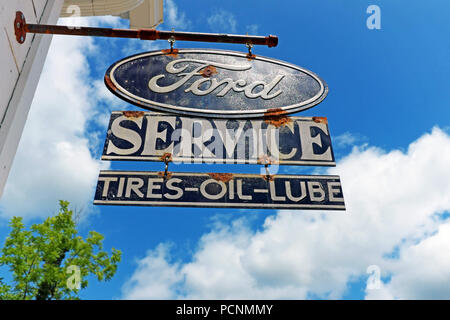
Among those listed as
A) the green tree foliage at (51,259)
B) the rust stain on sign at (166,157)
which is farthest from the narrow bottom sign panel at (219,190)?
the green tree foliage at (51,259)

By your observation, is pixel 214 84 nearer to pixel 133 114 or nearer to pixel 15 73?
pixel 133 114

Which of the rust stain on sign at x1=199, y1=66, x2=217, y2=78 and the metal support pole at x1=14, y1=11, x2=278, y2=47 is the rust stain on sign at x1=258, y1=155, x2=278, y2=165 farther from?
the rust stain on sign at x1=199, y1=66, x2=217, y2=78

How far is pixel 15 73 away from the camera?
2.44 meters

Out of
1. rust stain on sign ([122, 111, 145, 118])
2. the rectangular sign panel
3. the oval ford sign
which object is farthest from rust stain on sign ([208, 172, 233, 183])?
rust stain on sign ([122, 111, 145, 118])

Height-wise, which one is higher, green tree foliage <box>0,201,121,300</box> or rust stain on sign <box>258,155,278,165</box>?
green tree foliage <box>0,201,121,300</box>

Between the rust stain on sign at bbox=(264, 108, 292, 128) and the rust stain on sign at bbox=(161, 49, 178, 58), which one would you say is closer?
the rust stain on sign at bbox=(264, 108, 292, 128)

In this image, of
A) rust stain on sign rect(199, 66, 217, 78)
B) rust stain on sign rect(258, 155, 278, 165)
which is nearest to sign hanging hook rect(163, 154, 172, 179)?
rust stain on sign rect(258, 155, 278, 165)

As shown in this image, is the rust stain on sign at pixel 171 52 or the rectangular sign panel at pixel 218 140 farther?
the rust stain on sign at pixel 171 52

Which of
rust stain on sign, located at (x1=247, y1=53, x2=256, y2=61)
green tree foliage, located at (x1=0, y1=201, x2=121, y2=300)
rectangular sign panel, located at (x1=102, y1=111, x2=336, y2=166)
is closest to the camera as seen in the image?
rectangular sign panel, located at (x1=102, y1=111, x2=336, y2=166)

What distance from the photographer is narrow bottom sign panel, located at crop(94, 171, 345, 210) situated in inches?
98.7

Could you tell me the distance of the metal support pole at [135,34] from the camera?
2285mm

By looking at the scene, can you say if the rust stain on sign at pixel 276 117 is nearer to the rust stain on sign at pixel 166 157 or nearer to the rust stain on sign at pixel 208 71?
the rust stain on sign at pixel 208 71

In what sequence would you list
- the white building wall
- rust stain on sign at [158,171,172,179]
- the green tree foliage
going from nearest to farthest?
the white building wall → rust stain on sign at [158,171,172,179] → the green tree foliage

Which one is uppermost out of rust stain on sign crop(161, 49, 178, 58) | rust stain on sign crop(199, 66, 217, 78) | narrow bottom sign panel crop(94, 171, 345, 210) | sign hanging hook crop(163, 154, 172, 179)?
rust stain on sign crop(161, 49, 178, 58)
